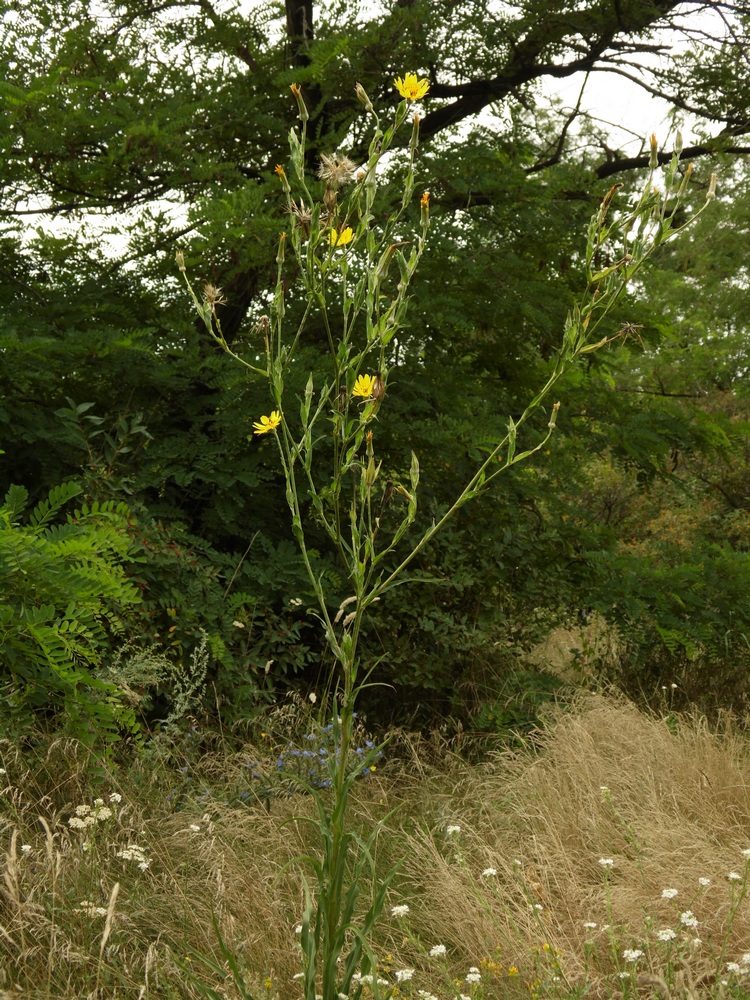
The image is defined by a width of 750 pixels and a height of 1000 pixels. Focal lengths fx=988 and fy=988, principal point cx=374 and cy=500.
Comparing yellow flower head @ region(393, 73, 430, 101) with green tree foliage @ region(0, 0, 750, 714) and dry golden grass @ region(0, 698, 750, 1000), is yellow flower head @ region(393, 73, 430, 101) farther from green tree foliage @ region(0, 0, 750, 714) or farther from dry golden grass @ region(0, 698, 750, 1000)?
green tree foliage @ region(0, 0, 750, 714)

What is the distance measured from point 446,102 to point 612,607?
11.1ft

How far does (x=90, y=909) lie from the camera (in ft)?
8.38

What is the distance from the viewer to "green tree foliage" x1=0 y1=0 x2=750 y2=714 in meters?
4.54

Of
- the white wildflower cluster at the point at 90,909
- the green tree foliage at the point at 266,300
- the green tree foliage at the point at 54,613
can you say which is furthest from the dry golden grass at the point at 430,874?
the green tree foliage at the point at 266,300

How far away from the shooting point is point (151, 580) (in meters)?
4.36

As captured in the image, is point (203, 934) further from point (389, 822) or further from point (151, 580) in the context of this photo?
point (151, 580)

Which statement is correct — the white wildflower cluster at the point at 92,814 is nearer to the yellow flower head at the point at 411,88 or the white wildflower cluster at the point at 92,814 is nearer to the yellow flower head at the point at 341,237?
the yellow flower head at the point at 341,237

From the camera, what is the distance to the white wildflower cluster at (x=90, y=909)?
2.52 meters

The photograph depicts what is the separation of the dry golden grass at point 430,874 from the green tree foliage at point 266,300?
0.92 m

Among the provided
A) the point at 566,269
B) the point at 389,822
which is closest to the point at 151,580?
the point at 389,822

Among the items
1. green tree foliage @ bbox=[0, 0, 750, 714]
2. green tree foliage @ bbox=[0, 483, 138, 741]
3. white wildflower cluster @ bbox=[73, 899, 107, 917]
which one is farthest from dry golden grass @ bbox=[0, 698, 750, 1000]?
green tree foliage @ bbox=[0, 0, 750, 714]

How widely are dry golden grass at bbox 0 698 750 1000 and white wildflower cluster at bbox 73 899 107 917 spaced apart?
27 millimetres

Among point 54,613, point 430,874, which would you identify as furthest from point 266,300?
point 430,874

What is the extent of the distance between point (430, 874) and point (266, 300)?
3.20 m
